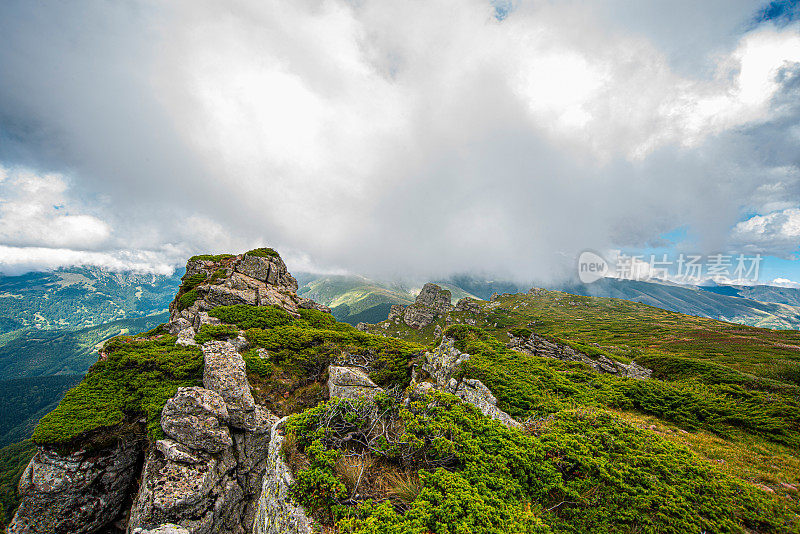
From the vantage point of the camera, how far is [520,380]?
1642cm

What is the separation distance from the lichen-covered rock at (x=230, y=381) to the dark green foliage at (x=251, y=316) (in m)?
7.72

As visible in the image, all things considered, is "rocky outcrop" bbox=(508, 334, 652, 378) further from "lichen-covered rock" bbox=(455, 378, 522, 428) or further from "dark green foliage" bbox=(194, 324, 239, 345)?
"dark green foliage" bbox=(194, 324, 239, 345)

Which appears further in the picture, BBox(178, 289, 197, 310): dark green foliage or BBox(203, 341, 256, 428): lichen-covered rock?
BBox(178, 289, 197, 310): dark green foliage

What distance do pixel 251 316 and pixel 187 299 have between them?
10829 mm

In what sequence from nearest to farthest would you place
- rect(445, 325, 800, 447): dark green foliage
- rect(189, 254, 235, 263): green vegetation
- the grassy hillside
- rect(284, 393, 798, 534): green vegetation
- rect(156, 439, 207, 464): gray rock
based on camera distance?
rect(284, 393, 798, 534): green vegetation, the grassy hillside, rect(156, 439, 207, 464): gray rock, rect(445, 325, 800, 447): dark green foliage, rect(189, 254, 235, 263): green vegetation

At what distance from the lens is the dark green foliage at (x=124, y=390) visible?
1306 centimetres

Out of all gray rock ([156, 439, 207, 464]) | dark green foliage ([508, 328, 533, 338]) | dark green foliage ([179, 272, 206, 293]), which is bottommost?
gray rock ([156, 439, 207, 464])

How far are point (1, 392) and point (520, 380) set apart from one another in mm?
342681

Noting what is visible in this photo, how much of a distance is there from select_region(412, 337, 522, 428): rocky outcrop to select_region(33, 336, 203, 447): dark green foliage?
1487 centimetres

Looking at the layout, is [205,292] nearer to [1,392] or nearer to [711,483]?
[711,483]

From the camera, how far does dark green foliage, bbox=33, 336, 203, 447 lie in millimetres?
13062

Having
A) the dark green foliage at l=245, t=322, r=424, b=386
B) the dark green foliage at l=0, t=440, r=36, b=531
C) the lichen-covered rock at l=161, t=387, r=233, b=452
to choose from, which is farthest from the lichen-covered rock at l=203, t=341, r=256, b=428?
the dark green foliage at l=0, t=440, r=36, b=531

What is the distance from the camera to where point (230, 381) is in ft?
53.3

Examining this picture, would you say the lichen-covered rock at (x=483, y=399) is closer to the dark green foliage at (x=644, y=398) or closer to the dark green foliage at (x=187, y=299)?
the dark green foliage at (x=644, y=398)
